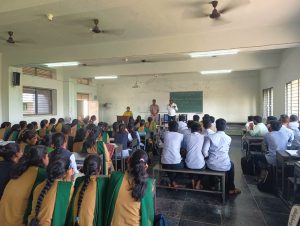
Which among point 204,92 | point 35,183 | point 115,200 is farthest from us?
point 204,92

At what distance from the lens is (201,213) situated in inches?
119

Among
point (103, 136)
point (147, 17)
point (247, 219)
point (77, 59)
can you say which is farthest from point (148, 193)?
point (77, 59)

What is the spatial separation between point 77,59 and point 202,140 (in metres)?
3.95

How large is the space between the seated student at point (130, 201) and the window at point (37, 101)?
6709 mm

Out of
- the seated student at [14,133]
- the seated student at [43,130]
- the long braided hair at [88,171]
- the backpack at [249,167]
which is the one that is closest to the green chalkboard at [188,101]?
the backpack at [249,167]

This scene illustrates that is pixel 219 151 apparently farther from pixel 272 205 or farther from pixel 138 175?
pixel 138 175

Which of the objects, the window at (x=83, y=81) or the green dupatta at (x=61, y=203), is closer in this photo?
the green dupatta at (x=61, y=203)

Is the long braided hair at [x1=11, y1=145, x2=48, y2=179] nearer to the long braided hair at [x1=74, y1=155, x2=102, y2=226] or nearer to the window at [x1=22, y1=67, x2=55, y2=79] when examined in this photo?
the long braided hair at [x1=74, y1=155, x2=102, y2=226]

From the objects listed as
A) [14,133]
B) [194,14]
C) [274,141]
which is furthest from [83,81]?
[274,141]

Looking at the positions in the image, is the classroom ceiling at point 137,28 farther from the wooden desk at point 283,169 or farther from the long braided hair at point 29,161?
the wooden desk at point 283,169

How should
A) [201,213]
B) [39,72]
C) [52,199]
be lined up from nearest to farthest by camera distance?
[52,199] → [201,213] → [39,72]

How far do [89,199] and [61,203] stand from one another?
0.67 ft

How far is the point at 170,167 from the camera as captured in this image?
3730 mm

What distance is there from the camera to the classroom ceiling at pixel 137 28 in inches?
126
